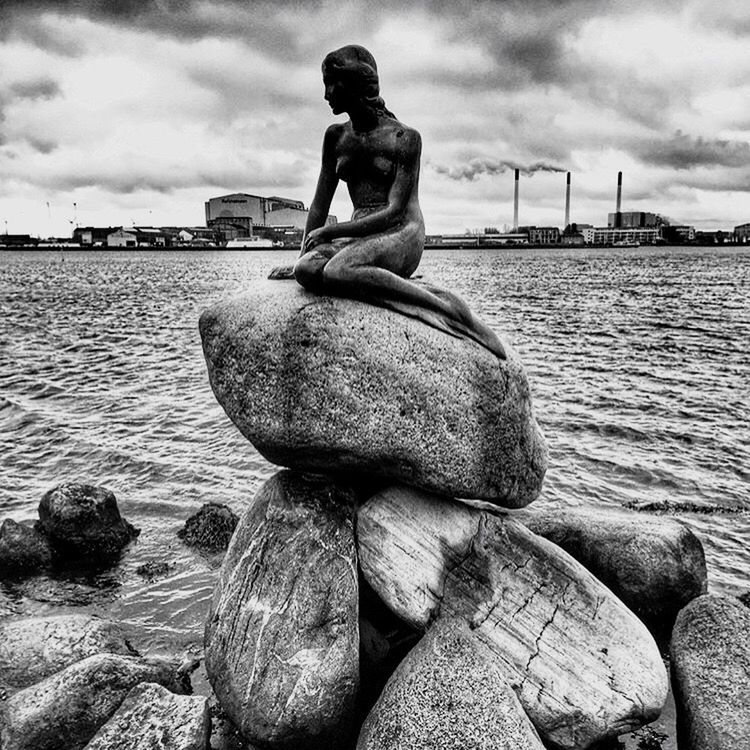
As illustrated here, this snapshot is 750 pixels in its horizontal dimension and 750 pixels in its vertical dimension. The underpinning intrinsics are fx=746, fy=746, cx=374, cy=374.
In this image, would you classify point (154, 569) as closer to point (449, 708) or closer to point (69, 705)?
point (69, 705)

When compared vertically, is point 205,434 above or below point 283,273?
below

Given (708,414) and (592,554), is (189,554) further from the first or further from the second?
(708,414)

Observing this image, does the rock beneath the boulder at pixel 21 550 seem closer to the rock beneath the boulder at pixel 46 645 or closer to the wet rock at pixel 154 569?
the wet rock at pixel 154 569

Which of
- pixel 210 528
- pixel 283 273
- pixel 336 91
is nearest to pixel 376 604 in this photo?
pixel 283 273

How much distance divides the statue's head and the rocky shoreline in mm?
2303

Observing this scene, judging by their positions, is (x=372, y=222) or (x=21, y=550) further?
(x=21, y=550)

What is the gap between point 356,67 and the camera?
8508 mm

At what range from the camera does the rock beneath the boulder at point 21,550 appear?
1197cm

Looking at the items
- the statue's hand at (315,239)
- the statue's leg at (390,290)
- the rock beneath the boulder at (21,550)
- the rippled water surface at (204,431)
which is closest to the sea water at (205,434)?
the rippled water surface at (204,431)

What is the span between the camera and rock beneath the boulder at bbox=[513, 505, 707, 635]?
9883mm

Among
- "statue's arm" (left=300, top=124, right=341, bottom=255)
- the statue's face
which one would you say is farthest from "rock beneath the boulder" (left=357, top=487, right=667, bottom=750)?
the statue's face

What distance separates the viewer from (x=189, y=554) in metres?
12.8

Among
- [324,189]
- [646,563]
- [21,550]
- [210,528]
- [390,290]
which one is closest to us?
[390,290]

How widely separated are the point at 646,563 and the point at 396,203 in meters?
5.72
